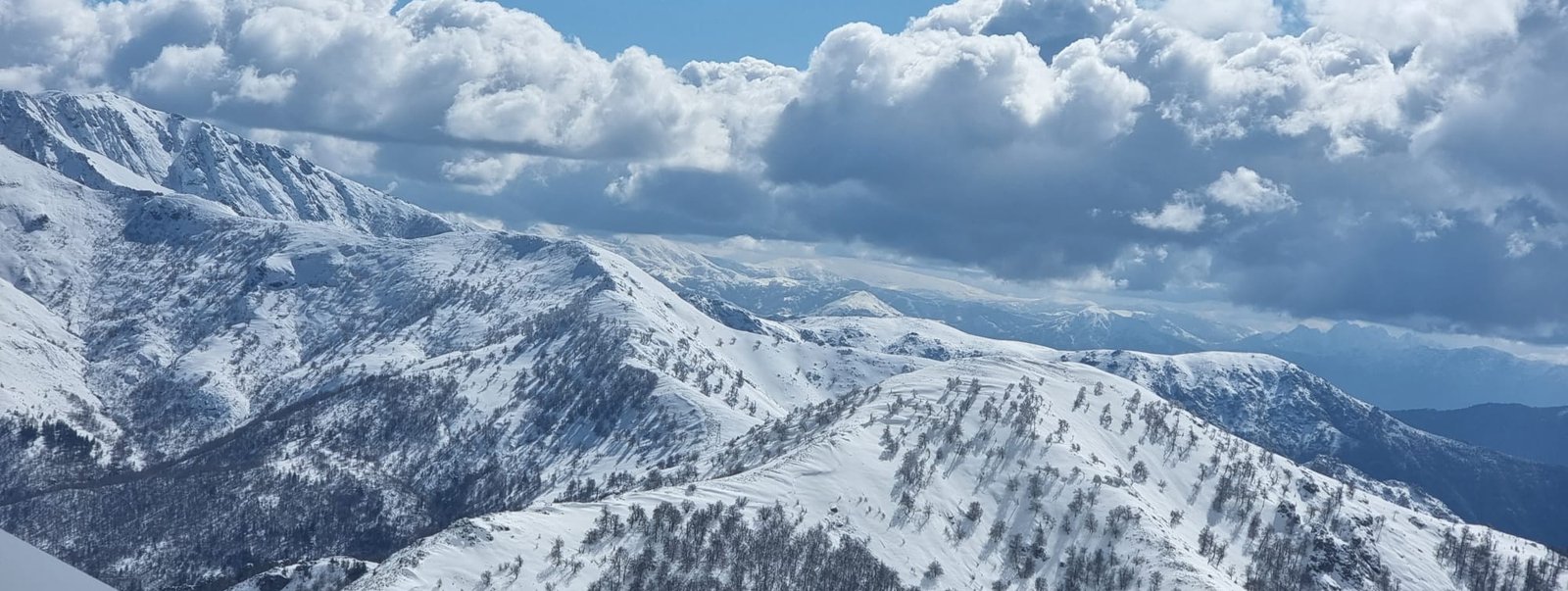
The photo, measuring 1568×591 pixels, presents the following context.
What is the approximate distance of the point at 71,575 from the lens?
16.0 m

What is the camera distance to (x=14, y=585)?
14039 mm

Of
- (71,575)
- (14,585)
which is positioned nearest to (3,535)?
(71,575)

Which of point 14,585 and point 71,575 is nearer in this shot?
point 14,585

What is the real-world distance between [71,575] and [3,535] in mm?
1740

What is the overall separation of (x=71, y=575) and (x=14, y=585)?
2.02 m

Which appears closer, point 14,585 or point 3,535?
point 14,585

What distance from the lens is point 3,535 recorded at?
16688 millimetres

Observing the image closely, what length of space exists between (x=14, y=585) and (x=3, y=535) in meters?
3.34

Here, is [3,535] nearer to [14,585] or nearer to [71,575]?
[71,575]
